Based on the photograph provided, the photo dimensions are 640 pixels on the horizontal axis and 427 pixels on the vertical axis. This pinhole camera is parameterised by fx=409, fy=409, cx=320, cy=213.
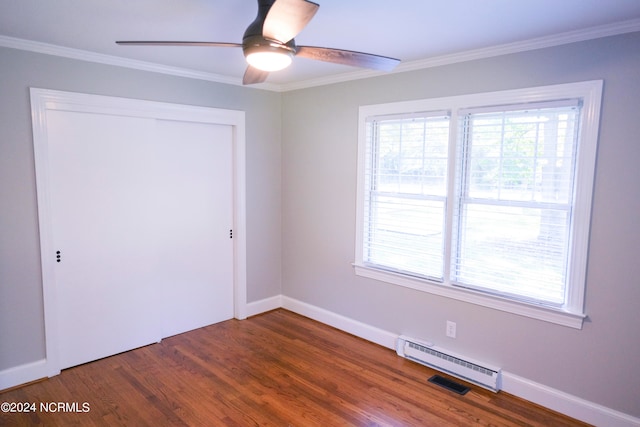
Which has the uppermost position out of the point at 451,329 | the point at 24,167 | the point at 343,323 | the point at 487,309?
the point at 24,167

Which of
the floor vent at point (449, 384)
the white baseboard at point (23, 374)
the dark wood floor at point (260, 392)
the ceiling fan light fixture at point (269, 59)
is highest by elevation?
the ceiling fan light fixture at point (269, 59)

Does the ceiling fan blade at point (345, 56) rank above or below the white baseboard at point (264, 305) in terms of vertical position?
above

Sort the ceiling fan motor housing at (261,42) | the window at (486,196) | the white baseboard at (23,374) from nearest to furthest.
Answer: the ceiling fan motor housing at (261,42), the window at (486,196), the white baseboard at (23,374)

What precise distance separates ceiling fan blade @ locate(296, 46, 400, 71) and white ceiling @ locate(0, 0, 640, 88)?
253mm

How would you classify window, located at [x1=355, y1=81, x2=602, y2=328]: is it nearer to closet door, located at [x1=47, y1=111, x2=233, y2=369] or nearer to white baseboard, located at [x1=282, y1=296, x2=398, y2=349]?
white baseboard, located at [x1=282, y1=296, x2=398, y2=349]

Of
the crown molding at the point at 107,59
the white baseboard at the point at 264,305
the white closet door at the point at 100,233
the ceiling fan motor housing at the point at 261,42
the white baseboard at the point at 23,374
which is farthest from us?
the white baseboard at the point at 264,305

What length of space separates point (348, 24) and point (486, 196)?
159cm

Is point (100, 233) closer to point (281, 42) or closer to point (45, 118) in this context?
point (45, 118)

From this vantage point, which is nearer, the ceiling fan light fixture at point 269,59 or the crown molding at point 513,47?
the ceiling fan light fixture at point 269,59

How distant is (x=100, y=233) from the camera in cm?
337

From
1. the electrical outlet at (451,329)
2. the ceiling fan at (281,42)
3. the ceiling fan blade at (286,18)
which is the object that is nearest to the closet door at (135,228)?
the ceiling fan at (281,42)

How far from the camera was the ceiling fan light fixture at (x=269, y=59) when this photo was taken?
189cm

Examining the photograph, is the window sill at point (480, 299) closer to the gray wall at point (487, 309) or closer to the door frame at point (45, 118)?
the gray wall at point (487, 309)

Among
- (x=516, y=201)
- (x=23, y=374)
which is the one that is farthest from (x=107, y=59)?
(x=516, y=201)
